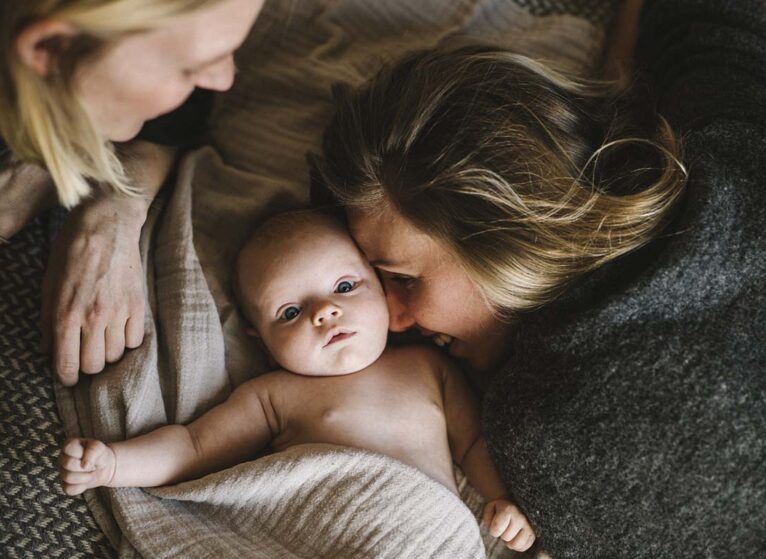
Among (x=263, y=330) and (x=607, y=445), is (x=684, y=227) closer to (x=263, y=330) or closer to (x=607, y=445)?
(x=607, y=445)

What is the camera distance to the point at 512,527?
3.50 ft

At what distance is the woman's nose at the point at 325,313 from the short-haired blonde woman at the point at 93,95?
0.27 meters

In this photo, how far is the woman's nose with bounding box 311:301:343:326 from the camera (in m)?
1.12

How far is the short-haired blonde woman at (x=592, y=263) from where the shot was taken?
3.06 feet

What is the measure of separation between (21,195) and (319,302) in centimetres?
51

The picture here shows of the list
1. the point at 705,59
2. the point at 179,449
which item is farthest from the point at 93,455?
the point at 705,59

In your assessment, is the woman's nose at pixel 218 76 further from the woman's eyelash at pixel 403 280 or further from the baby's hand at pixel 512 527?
the baby's hand at pixel 512 527

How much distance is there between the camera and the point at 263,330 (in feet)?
3.97

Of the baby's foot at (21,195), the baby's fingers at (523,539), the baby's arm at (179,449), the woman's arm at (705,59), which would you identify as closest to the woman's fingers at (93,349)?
the baby's arm at (179,449)

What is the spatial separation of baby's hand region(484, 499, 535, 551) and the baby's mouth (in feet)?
1.16

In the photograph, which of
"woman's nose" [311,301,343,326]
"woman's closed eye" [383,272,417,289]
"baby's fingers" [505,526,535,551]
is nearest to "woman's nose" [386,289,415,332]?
"woman's closed eye" [383,272,417,289]

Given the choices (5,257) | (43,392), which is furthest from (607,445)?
(5,257)

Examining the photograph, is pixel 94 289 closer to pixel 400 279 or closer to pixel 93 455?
pixel 93 455

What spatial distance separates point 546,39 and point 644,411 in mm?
834
